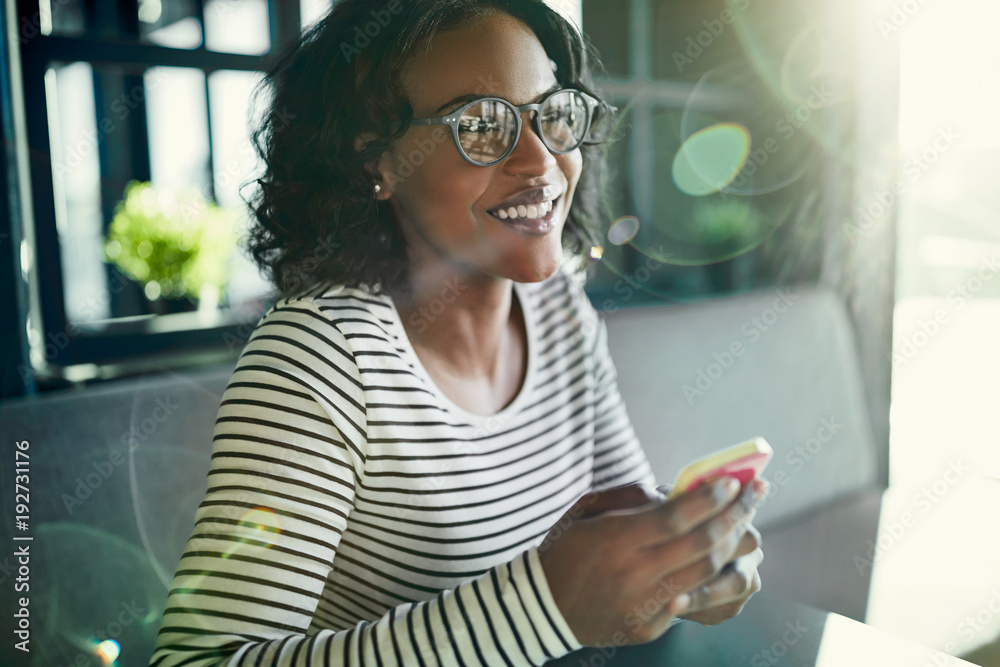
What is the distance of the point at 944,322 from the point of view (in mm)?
2168

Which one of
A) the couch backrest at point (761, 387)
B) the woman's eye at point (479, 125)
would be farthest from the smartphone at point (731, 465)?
the couch backrest at point (761, 387)

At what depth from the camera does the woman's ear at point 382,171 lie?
0.98 metres

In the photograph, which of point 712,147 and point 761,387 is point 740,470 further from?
point 712,147

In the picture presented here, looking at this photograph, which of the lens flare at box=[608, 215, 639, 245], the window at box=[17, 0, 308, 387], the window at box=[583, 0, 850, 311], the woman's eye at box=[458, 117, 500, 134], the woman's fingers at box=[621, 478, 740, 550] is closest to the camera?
the woman's fingers at box=[621, 478, 740, 550]

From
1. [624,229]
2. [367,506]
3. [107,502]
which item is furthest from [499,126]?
[624,229]

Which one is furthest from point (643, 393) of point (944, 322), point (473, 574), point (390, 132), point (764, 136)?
point (764, 136)

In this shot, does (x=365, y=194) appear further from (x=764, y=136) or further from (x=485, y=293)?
(x=764, y=136)

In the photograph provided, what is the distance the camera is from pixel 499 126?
0.93 metres

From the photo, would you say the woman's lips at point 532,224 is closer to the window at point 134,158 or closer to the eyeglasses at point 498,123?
the eyeglasses at point 498,123

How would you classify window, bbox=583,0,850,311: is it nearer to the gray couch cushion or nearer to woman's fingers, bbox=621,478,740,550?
the gray couch cushion

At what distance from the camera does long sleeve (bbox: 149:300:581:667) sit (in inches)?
26.1

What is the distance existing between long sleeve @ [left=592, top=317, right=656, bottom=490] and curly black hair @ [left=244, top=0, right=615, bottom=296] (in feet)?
1.33

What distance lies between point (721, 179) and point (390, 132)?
1.94m

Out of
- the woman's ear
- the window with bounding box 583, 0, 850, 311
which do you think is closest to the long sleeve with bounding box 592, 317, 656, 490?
the woman's ear
